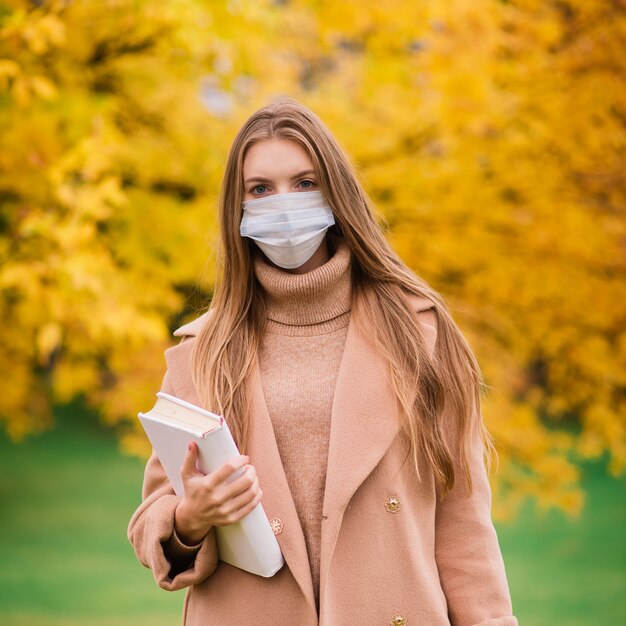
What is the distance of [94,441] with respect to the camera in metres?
22.7

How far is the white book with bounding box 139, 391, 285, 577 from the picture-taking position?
2.18 m

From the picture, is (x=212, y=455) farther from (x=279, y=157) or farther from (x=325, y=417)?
(x=279, y=157)

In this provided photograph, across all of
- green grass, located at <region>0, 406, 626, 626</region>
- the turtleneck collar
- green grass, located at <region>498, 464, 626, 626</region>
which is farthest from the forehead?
green grass, located at <region>498, 464, 626, 626</region>

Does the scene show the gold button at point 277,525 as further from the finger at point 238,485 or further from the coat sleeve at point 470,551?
the coat sleeve at point 470,551

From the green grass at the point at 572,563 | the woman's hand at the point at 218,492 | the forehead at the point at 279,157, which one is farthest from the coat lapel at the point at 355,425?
the green grass at the point at 572,563

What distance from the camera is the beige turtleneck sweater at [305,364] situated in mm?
2504

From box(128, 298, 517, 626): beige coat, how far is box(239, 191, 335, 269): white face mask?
0.33m

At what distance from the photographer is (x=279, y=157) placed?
2613 millimetres

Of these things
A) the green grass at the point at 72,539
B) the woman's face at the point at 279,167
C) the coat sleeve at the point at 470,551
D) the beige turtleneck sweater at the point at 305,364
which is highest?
the green grass at the point at 72,539

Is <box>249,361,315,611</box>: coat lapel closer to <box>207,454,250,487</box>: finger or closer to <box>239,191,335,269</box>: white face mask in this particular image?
<box>207,454,250,487</box>: finger

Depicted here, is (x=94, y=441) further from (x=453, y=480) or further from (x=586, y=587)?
(x=453, y=480)

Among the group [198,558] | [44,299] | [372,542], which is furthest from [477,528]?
[44,299]

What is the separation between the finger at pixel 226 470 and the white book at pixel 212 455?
2cm

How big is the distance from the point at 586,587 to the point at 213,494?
10479mm
